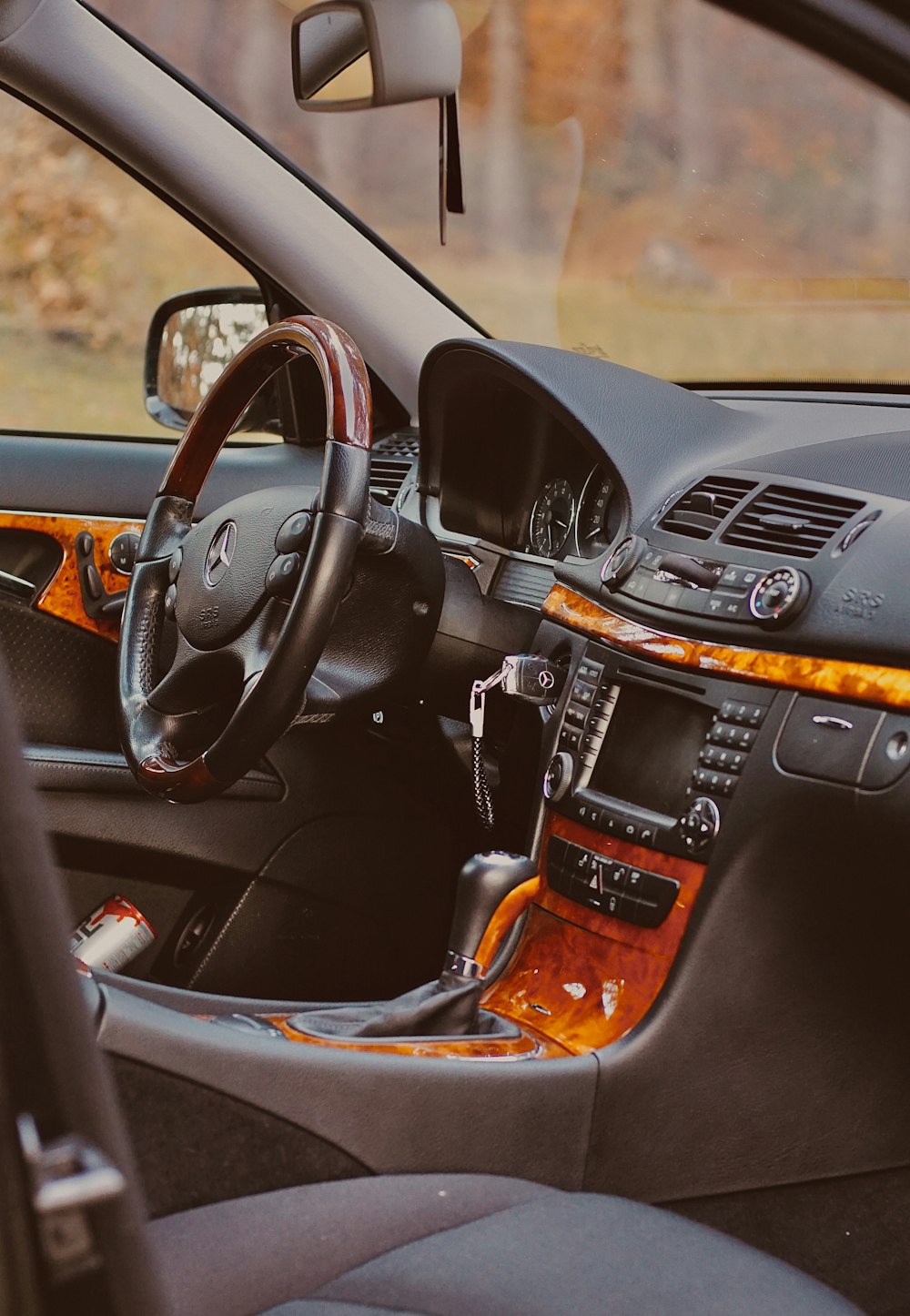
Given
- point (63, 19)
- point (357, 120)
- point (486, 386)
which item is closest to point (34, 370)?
point (357, 120)

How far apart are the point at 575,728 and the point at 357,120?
5.32 metres

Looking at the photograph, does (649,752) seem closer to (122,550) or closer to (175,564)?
(175,564)

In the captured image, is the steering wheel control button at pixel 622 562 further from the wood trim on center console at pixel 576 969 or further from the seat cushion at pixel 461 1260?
the seat cushion at pixel 461 1260

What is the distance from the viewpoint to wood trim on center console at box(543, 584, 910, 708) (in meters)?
1.37

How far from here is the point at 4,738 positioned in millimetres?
551

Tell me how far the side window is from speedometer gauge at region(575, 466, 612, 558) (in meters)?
1.59

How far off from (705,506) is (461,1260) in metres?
0.91

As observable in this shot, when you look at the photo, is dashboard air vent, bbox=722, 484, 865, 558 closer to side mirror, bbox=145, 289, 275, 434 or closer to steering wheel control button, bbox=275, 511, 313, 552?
steering wheel control button, bbox=275, 511, 313, 552

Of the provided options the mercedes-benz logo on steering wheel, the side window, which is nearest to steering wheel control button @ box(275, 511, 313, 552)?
the mercedes-benz logo on steering wheel

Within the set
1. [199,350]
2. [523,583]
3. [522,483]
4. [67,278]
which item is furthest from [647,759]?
[67,278]

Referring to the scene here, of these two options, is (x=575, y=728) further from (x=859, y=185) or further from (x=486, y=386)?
(x=859, y=185)

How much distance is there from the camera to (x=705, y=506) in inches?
64.5

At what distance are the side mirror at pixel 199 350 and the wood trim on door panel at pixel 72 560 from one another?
237mm

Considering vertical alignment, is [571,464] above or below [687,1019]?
above
